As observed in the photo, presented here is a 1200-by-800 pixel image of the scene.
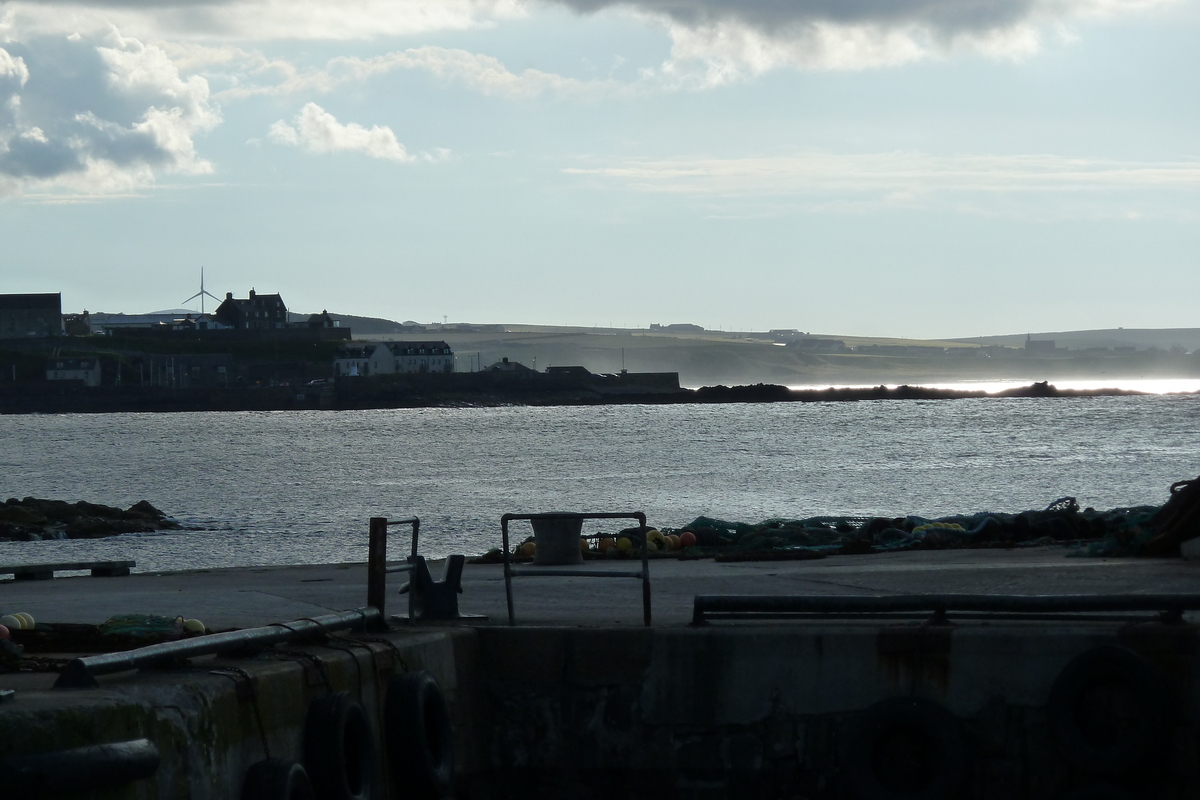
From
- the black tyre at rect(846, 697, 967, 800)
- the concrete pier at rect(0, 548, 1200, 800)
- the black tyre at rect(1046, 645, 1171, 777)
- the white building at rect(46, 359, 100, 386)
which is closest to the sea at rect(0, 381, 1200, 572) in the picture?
the concrete pier at rect(0, 548, 1200, 800)

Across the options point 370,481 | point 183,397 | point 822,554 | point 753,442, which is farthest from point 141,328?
point 822,554

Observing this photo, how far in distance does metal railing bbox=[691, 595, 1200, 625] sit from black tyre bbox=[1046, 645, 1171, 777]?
1.06ft

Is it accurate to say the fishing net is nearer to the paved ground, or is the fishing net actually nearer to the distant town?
the paved ground

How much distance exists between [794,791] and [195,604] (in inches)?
184

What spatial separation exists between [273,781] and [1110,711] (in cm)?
414

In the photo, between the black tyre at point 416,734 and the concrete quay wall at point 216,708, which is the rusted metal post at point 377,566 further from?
the black tyre at point 416,734

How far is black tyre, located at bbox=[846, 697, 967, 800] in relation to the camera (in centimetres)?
684

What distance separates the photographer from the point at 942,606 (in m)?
7.16

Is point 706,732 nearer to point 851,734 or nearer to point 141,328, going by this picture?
point 851,734

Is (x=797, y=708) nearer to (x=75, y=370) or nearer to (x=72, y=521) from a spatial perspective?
(x=72, y=521)

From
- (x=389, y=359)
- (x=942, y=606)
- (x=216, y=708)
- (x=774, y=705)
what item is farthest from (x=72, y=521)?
(x=389, y=359)

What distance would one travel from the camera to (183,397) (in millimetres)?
140125

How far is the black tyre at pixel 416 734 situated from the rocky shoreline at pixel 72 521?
86.3 ft

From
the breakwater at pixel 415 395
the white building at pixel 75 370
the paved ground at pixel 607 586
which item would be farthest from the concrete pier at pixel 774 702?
the white building at pixel 75 370
